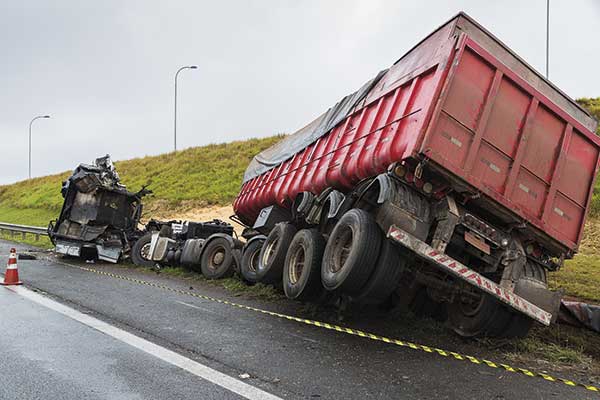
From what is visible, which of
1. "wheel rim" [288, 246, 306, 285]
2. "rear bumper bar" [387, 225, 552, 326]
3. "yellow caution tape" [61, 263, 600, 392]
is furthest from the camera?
"wheel rim" [288, 246, 306, 285]

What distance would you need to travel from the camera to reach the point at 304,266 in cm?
673

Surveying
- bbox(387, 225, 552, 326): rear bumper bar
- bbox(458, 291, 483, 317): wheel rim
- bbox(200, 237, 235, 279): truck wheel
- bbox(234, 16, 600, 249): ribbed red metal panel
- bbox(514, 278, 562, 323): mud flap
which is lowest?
bbox(200, 237, 235, 279): truck wheel

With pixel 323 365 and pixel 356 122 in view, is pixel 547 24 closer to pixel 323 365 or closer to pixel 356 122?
pixel 356 122

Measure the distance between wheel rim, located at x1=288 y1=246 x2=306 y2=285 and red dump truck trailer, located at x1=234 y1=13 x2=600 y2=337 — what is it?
0.14 meters

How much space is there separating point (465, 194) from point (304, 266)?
2.09 m

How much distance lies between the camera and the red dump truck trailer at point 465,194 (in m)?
5.62

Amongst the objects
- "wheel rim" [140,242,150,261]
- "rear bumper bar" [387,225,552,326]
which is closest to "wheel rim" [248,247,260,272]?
"rear bumper bar" [387,225,552,326]

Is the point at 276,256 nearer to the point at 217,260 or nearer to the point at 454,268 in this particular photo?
the point at 454,268

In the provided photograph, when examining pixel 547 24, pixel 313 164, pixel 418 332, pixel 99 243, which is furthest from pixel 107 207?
pixel 547 24

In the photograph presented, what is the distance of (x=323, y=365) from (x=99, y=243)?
10544 millimetres

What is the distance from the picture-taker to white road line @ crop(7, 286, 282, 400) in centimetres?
381

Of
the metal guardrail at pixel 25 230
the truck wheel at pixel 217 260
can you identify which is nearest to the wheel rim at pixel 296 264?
the truck wheel at pixel 217 260

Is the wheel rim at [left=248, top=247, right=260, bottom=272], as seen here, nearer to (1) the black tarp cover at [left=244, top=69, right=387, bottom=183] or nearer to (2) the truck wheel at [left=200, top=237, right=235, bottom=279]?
(2) the truck wheel at [left=200, top=237, right=235, bottom=279]

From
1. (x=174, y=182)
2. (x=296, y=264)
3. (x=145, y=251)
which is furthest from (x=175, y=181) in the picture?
Answer: (x=296, y=264)
